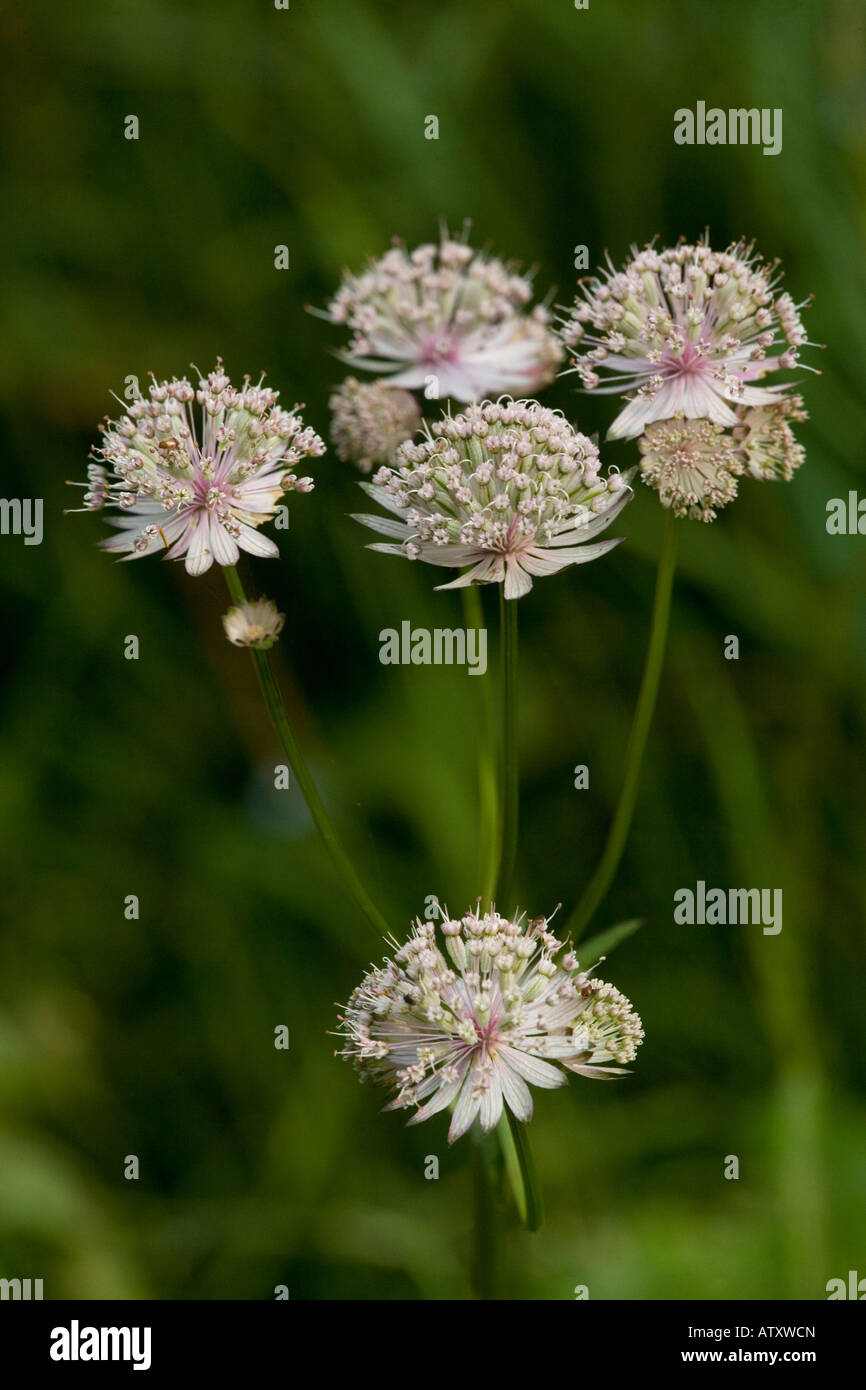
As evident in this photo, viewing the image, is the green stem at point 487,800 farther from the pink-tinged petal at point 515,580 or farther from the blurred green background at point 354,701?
the blurred green background at point 354,701

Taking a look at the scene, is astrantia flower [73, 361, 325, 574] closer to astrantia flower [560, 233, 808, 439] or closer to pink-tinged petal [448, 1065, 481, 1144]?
astrantia flower [560, 233, 808, 439]

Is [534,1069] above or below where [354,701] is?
below

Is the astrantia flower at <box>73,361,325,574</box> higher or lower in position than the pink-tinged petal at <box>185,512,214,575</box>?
higher

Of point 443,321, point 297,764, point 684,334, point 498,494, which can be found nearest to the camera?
point 297,764

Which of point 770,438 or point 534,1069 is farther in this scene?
point 770,438

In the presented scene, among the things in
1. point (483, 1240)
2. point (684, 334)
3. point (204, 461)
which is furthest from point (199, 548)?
point (483, 1240)

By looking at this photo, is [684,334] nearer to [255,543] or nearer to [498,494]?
[498,494]

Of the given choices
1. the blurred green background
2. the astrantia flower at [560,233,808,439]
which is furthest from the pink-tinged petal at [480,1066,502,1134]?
the blurred green background

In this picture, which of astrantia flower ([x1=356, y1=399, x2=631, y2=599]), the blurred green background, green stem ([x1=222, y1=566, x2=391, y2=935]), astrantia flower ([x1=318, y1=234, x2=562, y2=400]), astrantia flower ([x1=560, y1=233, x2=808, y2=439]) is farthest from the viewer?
the blurred green background
